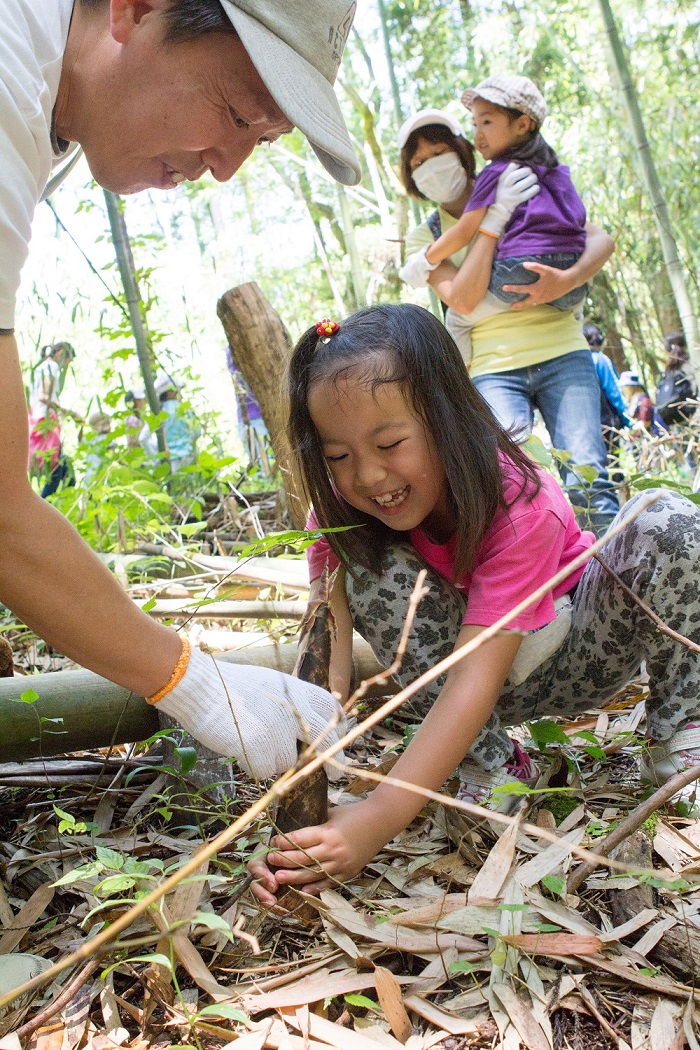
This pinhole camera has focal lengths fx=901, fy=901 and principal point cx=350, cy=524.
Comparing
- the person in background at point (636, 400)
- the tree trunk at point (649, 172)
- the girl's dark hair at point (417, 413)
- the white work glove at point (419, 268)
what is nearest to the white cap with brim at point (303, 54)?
the girl's dark hair at point (417, 413)

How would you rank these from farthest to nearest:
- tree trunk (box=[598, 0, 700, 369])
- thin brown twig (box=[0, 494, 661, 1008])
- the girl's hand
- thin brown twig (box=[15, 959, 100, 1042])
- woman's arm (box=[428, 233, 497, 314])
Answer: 1. tree trunk (box=[598, 0, 700, 369])
2. woman's arm (box=[428, 233, 497, 314])
3. the girl's hand
4. thin brown twig (box=[15, 959, 100, 1042])
5. thin brown twig (box=[0, 494, 661, 1008])

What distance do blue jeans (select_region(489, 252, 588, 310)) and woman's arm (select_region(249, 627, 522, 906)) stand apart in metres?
1.74

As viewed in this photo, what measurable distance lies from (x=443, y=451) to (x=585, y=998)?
2.95ft

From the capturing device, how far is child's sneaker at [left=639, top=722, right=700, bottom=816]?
5.36 ft

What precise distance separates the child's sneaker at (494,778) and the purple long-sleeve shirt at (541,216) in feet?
5.98

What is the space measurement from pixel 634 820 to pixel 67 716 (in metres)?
1.06

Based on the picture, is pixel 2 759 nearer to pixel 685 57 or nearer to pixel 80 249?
pixel 80 249

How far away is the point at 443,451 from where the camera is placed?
1.65m

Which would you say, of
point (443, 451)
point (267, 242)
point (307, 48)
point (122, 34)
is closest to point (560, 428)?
point (443, 451)

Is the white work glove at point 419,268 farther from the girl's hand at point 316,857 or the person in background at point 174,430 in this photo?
the girl's hand at point 316,857

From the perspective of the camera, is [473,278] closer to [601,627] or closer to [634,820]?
[601,627]

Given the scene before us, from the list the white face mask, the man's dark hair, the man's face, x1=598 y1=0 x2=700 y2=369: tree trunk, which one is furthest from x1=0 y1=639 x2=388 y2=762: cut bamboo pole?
x1=598 y1=0 x2=700 y2=369: tree trunk

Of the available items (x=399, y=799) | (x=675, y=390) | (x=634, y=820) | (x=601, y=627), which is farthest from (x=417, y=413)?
(x=675, y=390)

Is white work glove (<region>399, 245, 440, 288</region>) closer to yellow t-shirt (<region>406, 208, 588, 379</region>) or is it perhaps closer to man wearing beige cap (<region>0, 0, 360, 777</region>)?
yellow t-shirt (<region>406, 208, 588, 379</region>)
